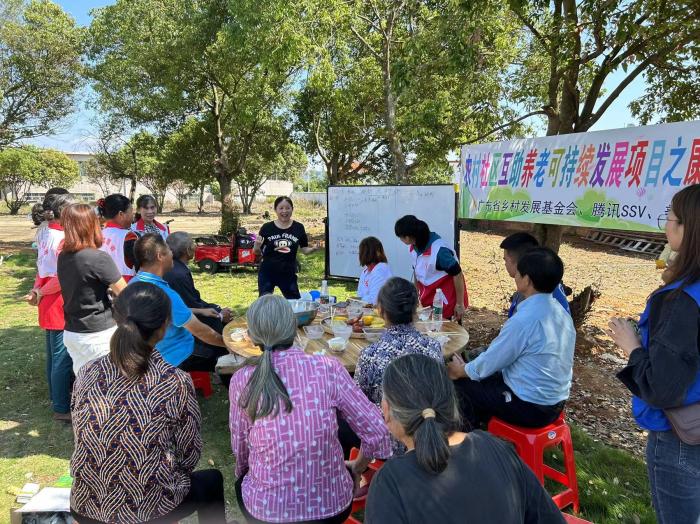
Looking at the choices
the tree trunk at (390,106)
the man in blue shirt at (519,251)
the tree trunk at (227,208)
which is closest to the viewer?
the man in blue shirt at (519,251)

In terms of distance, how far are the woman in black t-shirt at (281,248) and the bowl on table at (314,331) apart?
1931 millimetres

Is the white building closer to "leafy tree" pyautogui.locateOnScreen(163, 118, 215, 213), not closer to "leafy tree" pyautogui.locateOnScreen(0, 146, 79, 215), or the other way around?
"leafy tree" pyautogui.locateOnScreen(0, 146, 79, 215)

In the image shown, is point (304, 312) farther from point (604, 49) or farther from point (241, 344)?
point (604, 49)

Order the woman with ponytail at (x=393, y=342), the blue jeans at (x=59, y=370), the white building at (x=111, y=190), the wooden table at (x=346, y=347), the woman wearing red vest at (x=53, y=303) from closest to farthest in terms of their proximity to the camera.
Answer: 1. the woman with ponytail at (x=393, y=342)
2. the wooden table at (x=346, y=347)
3. the woman wearing red vest at (x=53, y=303)
4. the blue jeans at (x=59, y=370)
5. the white building at (x=111, y=190)

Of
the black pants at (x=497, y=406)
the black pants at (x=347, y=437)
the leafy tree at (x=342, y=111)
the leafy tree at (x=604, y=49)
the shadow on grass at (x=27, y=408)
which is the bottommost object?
the shadow on grass at (x=27, y=408)

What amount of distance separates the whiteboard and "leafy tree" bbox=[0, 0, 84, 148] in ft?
35.6

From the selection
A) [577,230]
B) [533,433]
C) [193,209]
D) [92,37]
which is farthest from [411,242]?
[193,209]

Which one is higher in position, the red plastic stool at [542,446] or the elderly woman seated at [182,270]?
the elderly woman seated at [182,270]

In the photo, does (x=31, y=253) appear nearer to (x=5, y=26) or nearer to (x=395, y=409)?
(x=5, y=26)

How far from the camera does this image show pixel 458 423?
49.4 inches

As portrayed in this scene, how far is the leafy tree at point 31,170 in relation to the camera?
106ft

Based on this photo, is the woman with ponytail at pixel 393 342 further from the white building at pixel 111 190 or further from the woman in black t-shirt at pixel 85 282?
the white building at pixel 111 190

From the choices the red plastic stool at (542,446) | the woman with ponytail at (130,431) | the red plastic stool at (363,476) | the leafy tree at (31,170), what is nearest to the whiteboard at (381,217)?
the red plastic stool at (542,446)

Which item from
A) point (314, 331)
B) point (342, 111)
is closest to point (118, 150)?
point (342, 111)
